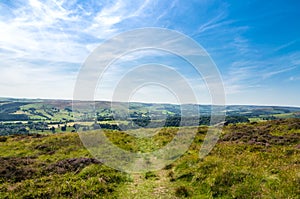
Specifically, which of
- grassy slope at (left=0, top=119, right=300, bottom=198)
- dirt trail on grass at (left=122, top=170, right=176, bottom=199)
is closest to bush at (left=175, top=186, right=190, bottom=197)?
grassy slope at (left=0, top=119, right=300, bottom=198)

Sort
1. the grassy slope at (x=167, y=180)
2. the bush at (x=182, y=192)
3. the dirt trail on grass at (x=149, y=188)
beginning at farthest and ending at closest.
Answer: the dirt trail on grass at (x=149, y=188) → the bush at (x=182, y=192) → the grassy slope at (x=167, y=180)

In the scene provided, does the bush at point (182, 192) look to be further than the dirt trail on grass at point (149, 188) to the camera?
No

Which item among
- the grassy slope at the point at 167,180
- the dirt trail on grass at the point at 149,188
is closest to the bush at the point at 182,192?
the grassy slope at the point at 167,180

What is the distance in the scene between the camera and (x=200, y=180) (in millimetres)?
12008

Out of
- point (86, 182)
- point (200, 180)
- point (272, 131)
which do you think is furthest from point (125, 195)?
point (272, 131)

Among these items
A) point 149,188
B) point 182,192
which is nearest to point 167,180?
point 149,188

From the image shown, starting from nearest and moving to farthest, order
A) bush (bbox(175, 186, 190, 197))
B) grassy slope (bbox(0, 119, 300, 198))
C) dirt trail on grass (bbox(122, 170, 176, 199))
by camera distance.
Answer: grassy slope (bbox(0, 119, 300, 198))
bush (bbox(175, 186, 190, 197))
dirt trail on grass (bbox(122, 170, 176, 199))

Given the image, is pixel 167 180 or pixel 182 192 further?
pixel 167 180

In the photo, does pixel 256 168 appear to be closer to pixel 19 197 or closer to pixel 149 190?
pixel 149 190

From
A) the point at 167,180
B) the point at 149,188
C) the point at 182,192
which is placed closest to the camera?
the point at 182,192

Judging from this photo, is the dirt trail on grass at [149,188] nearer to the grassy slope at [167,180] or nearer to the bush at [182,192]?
the grassy slope at [167,180]

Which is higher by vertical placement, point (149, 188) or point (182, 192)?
point (182, 192)

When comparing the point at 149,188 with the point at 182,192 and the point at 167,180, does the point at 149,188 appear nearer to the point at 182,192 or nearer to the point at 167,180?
the point at 167,180

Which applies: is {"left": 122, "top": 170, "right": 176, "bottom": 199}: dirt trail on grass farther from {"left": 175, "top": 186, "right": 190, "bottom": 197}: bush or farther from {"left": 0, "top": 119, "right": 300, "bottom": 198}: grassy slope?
{"left": 175, "top": 186, "right": 190, "bottom": 197}: bush
